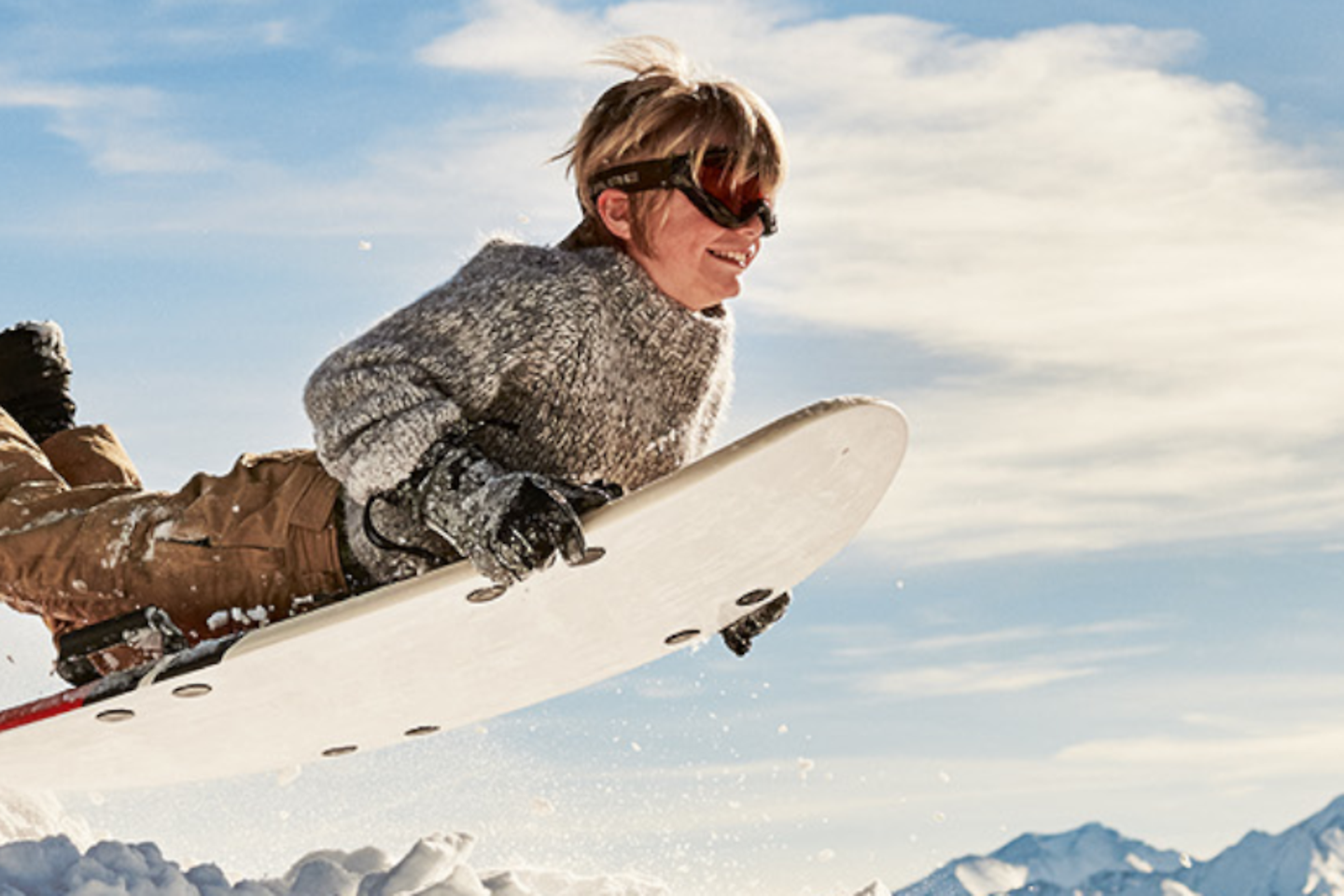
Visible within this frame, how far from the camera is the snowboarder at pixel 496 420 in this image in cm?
386

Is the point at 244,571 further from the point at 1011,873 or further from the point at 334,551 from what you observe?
the point at 1011,873

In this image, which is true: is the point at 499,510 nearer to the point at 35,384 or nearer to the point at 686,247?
the point at 686,247

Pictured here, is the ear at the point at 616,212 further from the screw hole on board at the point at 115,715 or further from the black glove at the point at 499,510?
the screw hole on board at the point at 115,715

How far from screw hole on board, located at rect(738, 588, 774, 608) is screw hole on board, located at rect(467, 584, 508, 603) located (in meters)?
0.85

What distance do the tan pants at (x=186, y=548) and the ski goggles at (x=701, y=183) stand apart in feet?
4.07

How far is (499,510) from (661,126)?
1253mm

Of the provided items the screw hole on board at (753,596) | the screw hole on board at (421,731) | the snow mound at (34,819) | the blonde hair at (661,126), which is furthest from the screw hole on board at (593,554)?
the snow mound at (34,819)

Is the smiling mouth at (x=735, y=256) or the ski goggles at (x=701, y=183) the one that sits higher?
the ski goggles at (x=701, y=183)

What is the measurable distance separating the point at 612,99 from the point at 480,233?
1.85 feet

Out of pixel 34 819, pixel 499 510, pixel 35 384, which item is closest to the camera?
pixel 499 510

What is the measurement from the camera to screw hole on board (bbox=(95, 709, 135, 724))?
14.9 feet

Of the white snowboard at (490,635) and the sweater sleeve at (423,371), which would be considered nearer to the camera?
the sweater sleeve at (423,371)

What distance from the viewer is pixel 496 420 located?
160 inches

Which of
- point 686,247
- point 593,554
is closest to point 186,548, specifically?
point 593,554
